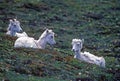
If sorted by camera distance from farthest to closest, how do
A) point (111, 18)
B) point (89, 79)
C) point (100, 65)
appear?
point (111, 18), point (100, 65), point (89, 79)

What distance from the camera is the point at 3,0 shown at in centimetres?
7112

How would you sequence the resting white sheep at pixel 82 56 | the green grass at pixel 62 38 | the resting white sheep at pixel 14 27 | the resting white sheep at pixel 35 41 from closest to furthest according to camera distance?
the green grass at pixel 62 38
the resting white sheep at pixel 35 41
the resting white sheep at pixel 82 56
the resting white sheep at pixel 14 27

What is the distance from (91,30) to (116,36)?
407cm

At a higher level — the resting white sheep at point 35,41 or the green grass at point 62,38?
the resting white sheep at point 35,41

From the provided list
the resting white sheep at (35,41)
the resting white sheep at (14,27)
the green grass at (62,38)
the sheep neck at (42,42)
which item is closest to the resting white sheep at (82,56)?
the green grass at (62,38)

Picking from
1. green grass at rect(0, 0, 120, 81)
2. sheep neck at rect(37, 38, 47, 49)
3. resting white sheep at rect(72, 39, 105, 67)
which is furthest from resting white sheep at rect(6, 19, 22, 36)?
resting white sheep at rect(72, 39, 105, 67)

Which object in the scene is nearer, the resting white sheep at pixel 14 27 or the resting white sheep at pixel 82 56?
the resting white sheep at pixel 82 56

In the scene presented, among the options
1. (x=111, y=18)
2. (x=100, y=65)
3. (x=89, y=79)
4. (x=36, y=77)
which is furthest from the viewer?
(x=111, y=18)

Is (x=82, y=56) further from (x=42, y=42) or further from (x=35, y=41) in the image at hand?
(x=35, y=41)

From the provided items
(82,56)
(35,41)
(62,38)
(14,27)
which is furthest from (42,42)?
(62,38)

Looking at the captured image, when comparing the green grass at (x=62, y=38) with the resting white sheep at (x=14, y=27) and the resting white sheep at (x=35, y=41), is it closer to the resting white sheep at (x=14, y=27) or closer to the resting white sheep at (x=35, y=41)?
the resting white sheep at (x=35, y=41)

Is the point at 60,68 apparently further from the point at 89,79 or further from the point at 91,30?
the point at 91,30

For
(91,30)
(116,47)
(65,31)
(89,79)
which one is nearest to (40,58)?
(89,79)

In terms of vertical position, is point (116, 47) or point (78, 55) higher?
point (78, 55)
